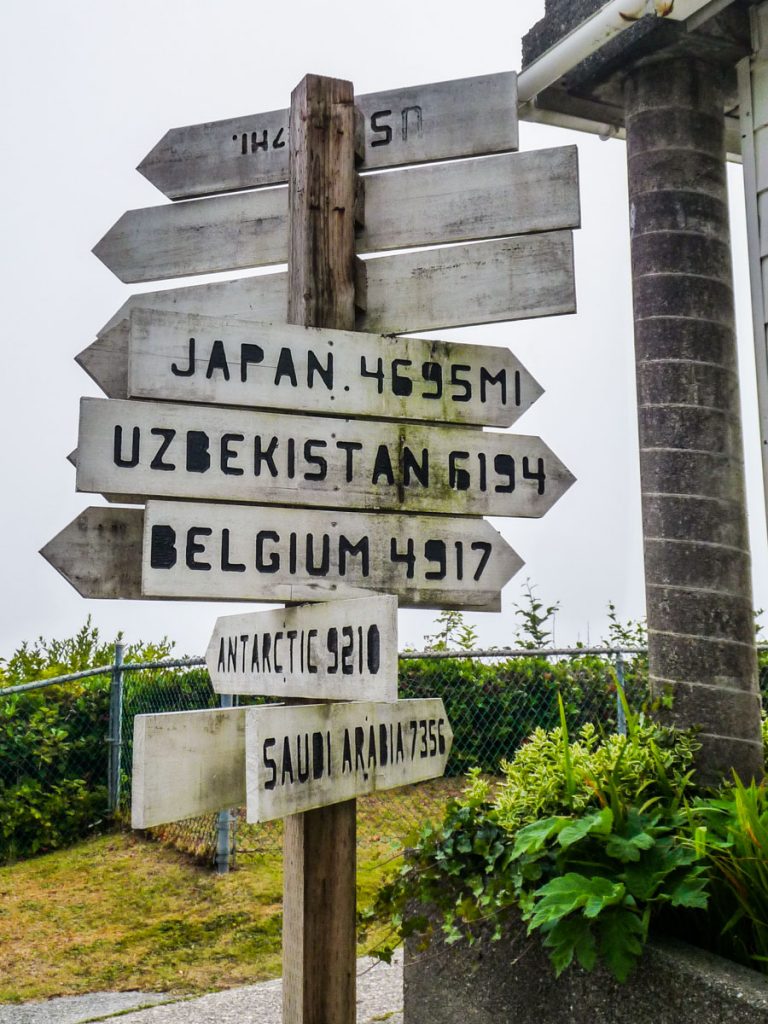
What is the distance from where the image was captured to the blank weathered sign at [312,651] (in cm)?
253

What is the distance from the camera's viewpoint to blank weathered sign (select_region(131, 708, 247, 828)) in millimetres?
2613

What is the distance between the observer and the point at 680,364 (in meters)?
4.66

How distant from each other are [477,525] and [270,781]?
3.31 feet

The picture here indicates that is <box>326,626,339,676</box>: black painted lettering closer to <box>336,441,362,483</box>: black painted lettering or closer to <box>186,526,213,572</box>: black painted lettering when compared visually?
<box>186,526,213,572</box>: black painted lettering

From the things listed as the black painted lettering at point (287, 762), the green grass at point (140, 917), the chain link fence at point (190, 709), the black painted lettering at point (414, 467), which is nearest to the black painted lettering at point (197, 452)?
the black painted lettering at point (414, 467)

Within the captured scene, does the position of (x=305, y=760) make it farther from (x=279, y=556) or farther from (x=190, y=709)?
(x=190, y=709)

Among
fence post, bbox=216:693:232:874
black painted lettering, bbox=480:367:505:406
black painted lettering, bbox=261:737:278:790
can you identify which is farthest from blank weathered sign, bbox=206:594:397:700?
fence post, bbox=216:693:232:874

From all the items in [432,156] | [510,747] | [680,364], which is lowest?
[510,747]

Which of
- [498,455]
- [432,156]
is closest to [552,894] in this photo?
[498,455]

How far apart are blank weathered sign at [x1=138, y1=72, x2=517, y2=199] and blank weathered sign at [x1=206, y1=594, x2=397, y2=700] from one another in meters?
1.55

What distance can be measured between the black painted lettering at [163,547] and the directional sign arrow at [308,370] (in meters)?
0.39

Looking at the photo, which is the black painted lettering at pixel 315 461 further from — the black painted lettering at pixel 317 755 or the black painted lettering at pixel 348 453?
the black painted lettering at pixel 317 755

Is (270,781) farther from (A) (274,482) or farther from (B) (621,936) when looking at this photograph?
(B) (621,936)

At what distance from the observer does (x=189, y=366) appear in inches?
114
